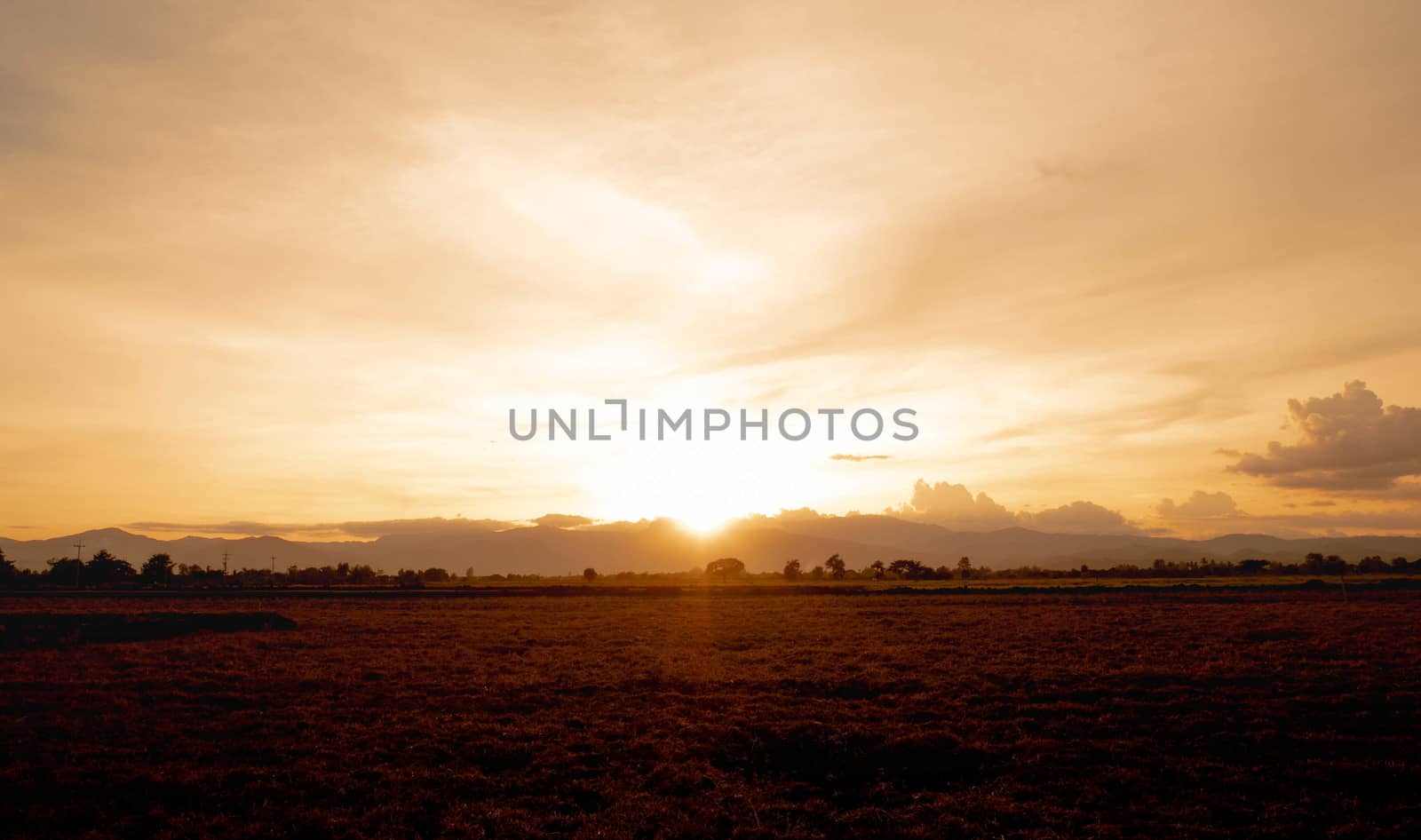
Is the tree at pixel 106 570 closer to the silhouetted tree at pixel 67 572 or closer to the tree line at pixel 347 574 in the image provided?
the tree line at pixel 347 574

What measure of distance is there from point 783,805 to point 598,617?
48.2 metres

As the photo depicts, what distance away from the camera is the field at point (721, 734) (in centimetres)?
1848

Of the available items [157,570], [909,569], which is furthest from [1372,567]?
[157,570]

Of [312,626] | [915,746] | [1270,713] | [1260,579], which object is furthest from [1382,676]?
[1260,579]

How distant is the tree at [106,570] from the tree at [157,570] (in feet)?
8.11

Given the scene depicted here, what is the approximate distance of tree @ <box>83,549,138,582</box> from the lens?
391ft

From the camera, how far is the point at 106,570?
400 feet

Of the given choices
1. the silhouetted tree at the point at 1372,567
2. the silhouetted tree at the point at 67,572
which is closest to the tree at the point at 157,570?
the silhouetted tree at the point at 67,572

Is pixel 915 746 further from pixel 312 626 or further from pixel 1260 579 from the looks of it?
pixel 1260 579

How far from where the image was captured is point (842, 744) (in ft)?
78.7

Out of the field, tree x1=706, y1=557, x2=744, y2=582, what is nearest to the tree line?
tree x1=706, y1=557, x2=744, y2=582

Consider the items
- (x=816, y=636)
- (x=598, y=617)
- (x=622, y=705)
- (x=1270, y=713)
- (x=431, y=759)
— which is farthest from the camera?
(x=598, y=617)

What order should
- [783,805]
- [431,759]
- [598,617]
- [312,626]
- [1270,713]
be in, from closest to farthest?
[783,805], [431,759], [1270,713], [312,626], [598,617]

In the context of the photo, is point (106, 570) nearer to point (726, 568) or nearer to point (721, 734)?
point (726, 568)
